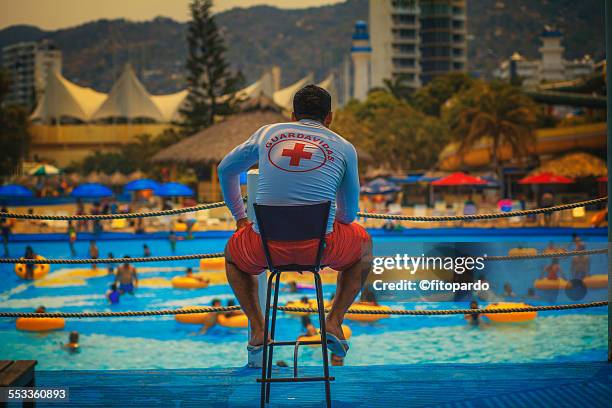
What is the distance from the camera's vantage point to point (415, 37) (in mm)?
93562

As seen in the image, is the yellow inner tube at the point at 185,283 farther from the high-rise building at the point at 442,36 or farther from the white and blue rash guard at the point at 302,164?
the high-rise building at the point at 442,36

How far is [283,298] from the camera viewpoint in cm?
1307

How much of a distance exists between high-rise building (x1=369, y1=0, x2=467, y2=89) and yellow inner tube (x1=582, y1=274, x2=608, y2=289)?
89312mm

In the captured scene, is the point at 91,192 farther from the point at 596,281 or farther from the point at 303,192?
the point at 303,192

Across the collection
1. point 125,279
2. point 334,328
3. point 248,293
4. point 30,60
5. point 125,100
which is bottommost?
point 125,279

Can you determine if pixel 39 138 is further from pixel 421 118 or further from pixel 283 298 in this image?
pixel 283 298

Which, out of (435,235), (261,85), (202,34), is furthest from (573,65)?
(435,235)

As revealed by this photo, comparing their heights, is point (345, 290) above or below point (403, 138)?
below

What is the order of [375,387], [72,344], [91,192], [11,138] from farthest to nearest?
[11,138], [91,192], [72,344], [375,387]

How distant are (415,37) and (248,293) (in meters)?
94.2

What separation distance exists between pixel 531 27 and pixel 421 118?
11090 centimetres

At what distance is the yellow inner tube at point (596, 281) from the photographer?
3.27 metres

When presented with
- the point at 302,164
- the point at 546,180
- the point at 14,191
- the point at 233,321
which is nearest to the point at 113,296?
the point at 233,321

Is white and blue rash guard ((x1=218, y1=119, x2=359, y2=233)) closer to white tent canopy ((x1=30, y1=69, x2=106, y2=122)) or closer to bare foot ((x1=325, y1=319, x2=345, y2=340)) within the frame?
bare foot ((x1=325, y1=319, x2=345, y2=340))
